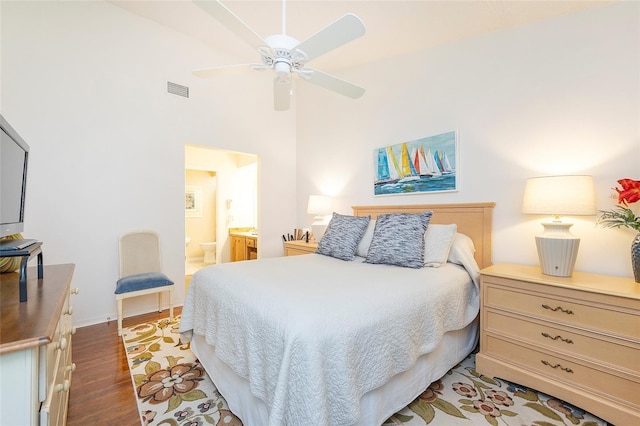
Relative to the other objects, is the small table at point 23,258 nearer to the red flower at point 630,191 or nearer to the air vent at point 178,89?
the air vent at point 178,89

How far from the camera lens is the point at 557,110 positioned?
2.24m

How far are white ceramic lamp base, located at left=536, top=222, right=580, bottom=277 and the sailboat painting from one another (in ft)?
3.06

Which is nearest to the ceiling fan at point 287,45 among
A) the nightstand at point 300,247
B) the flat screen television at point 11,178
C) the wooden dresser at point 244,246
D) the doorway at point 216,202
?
the flat screen television at point 11,178

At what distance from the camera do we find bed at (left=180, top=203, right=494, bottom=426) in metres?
1.15

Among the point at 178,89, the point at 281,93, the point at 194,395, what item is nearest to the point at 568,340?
the point at 194,395

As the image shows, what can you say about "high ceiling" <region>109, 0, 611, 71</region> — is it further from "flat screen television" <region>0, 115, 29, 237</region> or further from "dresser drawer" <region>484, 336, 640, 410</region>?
"dresser drawer" <region>484, 336, 640, 410</region>

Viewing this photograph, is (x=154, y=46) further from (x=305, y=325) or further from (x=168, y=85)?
(x=305, y=325)

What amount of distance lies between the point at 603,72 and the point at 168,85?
4.03m

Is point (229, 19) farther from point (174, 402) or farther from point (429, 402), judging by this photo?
point (429, 402)

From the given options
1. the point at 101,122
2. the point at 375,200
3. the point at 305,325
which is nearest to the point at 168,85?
the point at 101,122

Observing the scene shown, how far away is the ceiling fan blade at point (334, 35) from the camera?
141cm

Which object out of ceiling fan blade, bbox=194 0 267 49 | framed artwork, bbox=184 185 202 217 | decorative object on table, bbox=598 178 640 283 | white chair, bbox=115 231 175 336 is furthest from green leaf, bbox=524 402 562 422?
framed artwork, bbox=184 185 202 217

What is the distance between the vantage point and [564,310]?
1761 millimetres

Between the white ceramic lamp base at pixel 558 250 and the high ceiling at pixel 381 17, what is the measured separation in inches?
67.0
